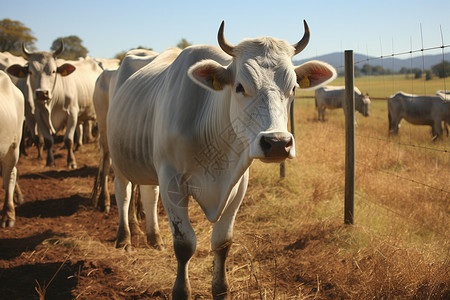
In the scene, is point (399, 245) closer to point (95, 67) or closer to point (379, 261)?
point (379, 261)

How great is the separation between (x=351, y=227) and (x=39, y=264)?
329 centimetres

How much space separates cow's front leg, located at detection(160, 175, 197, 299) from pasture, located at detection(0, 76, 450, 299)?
0.35 meters

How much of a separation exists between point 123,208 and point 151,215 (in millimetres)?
397

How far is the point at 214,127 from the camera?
122 inches

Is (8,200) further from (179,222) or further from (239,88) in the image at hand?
(239,88)

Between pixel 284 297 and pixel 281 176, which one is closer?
pixel 284 297

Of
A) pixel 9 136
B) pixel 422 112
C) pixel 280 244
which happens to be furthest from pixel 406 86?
pixel 9 136

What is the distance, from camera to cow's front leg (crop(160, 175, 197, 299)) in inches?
126

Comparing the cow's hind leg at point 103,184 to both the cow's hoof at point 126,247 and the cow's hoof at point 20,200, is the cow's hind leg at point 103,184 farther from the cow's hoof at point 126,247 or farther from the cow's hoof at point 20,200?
the cow's hoof at point 126,247

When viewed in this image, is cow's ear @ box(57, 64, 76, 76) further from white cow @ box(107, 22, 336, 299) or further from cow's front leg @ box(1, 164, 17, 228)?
white cow @ box(107, 22, 336, 299)

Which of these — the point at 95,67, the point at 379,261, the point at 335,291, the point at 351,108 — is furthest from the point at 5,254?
the point at 95,67

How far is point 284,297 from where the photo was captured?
338cm

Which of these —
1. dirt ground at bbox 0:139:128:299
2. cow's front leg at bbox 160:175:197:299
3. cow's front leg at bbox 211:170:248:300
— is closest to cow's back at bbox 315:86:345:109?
dirt ground at bbox 0:139:128:299

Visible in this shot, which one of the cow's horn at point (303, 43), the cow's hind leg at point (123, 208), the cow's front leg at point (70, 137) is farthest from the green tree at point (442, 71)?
the cow's front leg at point (70, 137)
